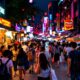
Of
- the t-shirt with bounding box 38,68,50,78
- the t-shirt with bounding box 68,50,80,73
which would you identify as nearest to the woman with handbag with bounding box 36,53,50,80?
the t-shirt with bounding box 38,68,50,78

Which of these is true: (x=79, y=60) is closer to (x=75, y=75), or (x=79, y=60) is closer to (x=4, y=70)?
(x=75, y=75)

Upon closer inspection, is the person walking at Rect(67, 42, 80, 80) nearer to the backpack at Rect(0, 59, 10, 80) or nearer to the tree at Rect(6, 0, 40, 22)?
the backpack at Rect(0, 59, 10, 80)

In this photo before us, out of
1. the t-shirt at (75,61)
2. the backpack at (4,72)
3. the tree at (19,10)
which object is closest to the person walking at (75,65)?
the t-shirt at (75,61)

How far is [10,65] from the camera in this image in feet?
33.8

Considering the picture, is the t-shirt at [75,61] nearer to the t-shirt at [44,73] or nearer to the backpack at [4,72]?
the t-shirt at [44,73]

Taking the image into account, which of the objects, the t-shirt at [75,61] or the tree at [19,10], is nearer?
the t-shirt at [75,61]

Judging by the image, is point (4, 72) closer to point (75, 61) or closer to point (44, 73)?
point (44, 73)

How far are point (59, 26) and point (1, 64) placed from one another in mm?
151261

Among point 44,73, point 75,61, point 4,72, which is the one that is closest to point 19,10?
point 75,61

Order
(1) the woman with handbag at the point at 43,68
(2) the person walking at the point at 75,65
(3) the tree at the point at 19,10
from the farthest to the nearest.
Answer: (3) the tree at the point at 19,10, (2) the person walking at the point at 75,65, (1) the woman with handbag at the point at 43,68

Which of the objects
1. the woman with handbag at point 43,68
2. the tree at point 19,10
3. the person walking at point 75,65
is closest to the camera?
the woman with handbag at point 43,68

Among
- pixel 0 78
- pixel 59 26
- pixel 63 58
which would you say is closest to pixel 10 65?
pixel 0 78

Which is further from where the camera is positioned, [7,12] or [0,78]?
[7,12]

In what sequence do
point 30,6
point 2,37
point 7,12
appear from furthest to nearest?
point 30,6 < point 7,12 < point 2,37
